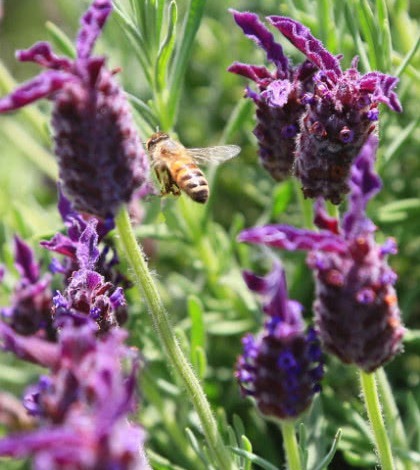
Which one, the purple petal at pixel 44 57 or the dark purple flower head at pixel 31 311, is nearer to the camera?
the purple petal at pixel 44 57

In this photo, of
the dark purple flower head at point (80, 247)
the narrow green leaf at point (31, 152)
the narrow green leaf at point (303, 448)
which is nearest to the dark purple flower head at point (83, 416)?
the dark purple flower head at point (80, 247)

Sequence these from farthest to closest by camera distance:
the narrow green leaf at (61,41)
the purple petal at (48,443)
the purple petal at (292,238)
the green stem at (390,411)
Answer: the narrow green leaf at (61,41) → the green stem at (390,411) → the purple petal at (292,238) → the purple petal at (48,443)

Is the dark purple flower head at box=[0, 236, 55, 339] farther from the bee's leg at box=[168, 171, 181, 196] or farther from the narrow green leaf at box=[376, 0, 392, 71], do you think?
the narrow green leaf at box=[376, 0, 392, 71]

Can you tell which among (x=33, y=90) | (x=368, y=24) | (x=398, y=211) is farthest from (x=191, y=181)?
(x=398, y=211)

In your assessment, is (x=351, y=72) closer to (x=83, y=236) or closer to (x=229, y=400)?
(x=83, y=236)

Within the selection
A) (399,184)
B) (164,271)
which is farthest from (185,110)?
(399,184)

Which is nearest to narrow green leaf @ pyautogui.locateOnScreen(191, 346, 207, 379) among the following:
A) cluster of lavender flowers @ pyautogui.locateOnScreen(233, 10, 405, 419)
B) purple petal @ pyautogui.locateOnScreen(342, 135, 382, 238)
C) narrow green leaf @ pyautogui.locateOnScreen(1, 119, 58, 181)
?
cluster of lavender flowers @ pyautogui.locateOnScreen(233, 10, 405, 419)

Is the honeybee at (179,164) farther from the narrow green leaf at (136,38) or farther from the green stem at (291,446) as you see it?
the green stem at (291,446)
